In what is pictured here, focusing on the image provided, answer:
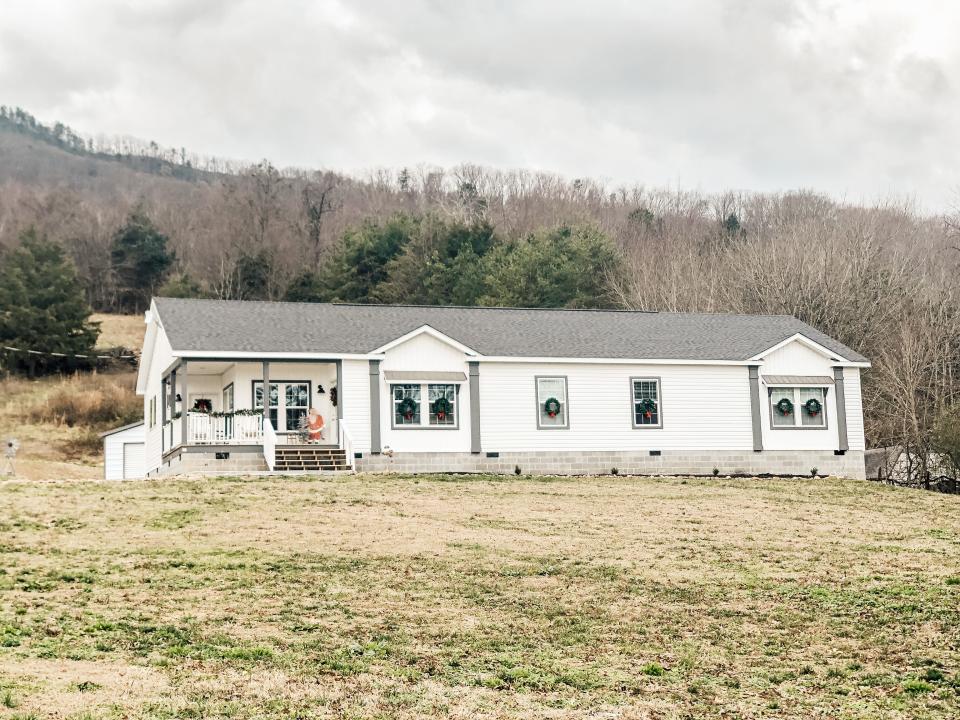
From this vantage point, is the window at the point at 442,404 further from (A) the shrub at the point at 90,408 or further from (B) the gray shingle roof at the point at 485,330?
(A) the shrub at the point at 90,408

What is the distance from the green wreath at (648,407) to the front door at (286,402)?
929 cm

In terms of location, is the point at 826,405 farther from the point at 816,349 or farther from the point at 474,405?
the point at 474,405

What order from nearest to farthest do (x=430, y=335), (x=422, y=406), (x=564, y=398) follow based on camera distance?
(x=422, y=406) → (x=430, y=335) → (x=564, y=398)

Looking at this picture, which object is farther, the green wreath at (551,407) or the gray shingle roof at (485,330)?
the green wreath at (551,407)

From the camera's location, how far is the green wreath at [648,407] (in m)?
33.5

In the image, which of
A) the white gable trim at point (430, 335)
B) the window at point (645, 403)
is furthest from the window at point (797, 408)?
the white gable trim at point (430, 335)

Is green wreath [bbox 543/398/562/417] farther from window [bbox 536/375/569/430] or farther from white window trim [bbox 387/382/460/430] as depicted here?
white window trim [bbox 387/382/460/430]

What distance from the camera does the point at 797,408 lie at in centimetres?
3456

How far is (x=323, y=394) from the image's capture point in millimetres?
32594

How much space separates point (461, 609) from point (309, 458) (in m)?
15.8

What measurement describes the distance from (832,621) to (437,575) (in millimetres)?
5487

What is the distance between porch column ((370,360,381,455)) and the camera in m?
31.0

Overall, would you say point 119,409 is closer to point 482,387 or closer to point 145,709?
point 482,387

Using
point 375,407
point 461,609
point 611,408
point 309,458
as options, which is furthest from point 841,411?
point 461,609
